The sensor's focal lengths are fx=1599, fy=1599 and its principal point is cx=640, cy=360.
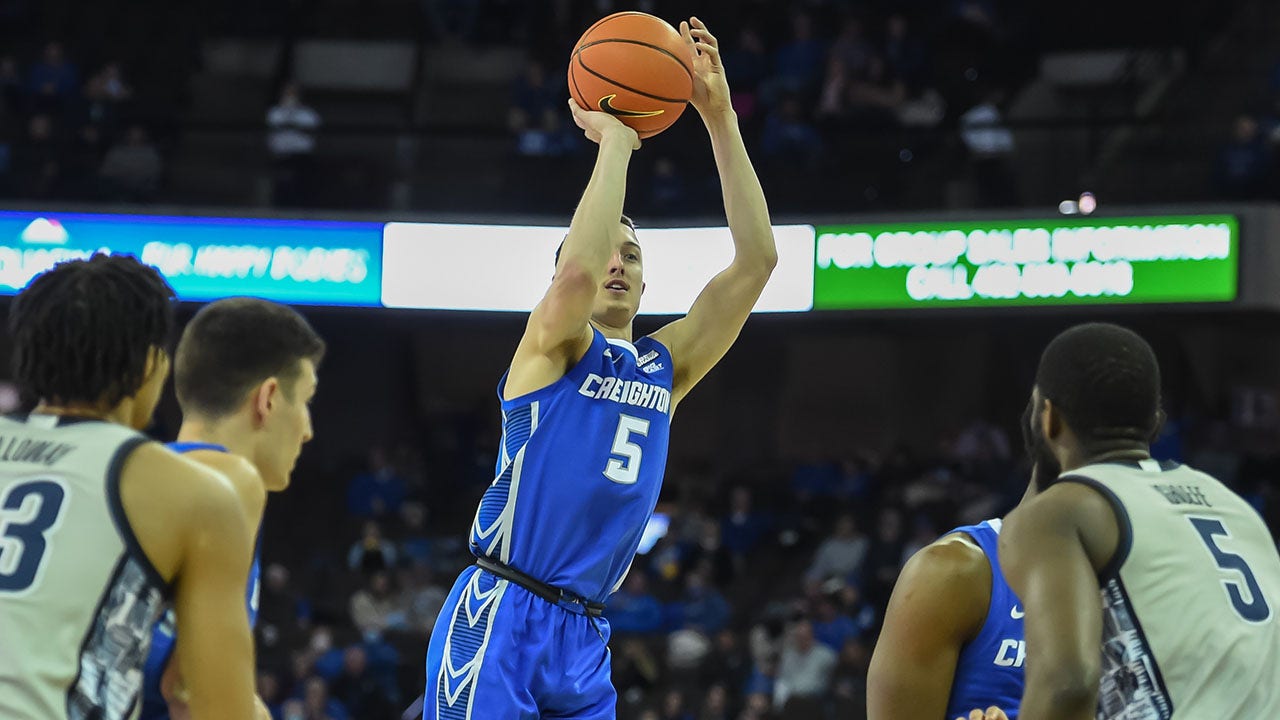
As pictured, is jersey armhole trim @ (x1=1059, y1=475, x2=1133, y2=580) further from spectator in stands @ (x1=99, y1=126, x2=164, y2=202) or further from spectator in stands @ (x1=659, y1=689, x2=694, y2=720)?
spectator in stands @ (x1=99, y1=126, x2=164, y2=202)

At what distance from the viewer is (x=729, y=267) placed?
4516 mm

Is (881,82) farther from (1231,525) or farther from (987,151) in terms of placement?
(1231,525)

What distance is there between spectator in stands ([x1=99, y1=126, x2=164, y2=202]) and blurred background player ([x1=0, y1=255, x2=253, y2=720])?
12.2 m

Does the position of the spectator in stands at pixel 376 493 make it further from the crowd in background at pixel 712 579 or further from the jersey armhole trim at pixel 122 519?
the jersey armhole trim at pixel 122 519

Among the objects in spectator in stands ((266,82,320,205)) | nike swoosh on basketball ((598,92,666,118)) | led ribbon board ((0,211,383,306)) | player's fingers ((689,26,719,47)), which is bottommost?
nike swoosh on basketball ((598,92,666,118))

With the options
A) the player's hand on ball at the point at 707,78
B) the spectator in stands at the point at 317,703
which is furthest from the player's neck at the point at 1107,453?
the spectator in stands at the point at 317,703

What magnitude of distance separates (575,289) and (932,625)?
125cm

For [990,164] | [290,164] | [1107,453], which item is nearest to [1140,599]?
[1107,453]

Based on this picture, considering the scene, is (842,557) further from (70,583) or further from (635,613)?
(70,583)

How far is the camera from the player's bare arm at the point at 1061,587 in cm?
257

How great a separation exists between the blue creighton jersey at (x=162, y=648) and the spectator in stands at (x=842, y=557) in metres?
10.6

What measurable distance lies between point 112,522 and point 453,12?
15.1 metres

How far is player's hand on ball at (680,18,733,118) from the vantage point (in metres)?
4.60

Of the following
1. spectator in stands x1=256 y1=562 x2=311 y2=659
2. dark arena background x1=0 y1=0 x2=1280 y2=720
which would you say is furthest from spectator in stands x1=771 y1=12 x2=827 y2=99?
spectator in stands x1=256 y1=562 x2=311 y2=659
